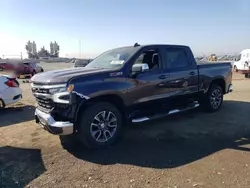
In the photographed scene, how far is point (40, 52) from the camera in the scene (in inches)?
4759

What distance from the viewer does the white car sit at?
315 inches

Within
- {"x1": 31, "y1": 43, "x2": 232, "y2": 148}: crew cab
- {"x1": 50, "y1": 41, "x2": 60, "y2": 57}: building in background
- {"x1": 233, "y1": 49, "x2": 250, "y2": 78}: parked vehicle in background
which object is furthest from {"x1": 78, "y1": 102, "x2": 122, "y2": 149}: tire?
{"x1": 50, "y1": 41, "x2": 60, "y2": 57}: building in background

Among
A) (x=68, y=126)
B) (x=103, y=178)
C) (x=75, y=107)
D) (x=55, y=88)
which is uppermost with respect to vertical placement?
(x=55, y=88)

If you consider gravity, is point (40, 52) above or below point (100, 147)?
above

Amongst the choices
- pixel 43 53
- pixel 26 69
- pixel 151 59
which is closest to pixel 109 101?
pixel 151 59

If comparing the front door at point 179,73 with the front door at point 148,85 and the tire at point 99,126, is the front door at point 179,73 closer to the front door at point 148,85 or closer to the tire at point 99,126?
the front door at point 148,85

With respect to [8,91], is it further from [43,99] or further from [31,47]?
[31,47]

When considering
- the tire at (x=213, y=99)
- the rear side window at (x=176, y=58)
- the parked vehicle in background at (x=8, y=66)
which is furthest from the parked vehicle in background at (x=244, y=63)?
the parked vehicle in background at (x=8, y=66)

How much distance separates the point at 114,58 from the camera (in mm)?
5758

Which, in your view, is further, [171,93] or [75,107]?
[171,93]

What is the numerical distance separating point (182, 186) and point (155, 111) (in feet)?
8.08

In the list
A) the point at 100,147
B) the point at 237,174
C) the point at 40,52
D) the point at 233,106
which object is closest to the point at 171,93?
the point at 100,147

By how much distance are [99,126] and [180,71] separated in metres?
2.61

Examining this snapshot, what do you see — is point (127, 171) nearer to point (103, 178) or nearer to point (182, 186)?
point (103, 178)
